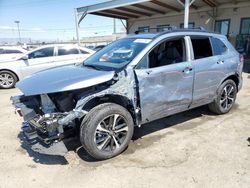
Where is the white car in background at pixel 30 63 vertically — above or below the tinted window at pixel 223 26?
below

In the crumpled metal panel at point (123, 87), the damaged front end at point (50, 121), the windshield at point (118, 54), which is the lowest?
the damaged front end at point (50, 121)

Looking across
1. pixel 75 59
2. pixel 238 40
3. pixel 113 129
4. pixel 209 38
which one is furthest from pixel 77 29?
pixel 113 129

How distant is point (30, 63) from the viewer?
347 inches

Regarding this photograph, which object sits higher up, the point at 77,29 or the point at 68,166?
the point at 77,29

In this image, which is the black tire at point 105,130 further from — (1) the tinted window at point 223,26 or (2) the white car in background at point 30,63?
(1) the tinted window at point 223,26

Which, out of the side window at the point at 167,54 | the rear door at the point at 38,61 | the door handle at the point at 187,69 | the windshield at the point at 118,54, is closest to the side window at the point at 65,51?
the rear door at the point at 38,61

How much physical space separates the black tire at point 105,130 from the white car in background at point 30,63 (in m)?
5.69

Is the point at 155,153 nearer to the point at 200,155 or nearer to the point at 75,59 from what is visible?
the point at 200,155

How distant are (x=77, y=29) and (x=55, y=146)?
1544 cm

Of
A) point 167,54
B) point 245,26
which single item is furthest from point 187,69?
point 245,26

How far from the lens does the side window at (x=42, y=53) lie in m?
8.94

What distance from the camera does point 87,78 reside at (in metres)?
3.27

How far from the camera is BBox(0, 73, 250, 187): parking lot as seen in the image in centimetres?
297

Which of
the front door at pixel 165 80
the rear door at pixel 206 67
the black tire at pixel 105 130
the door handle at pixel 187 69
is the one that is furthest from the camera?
the rear door at pixel 206 67
